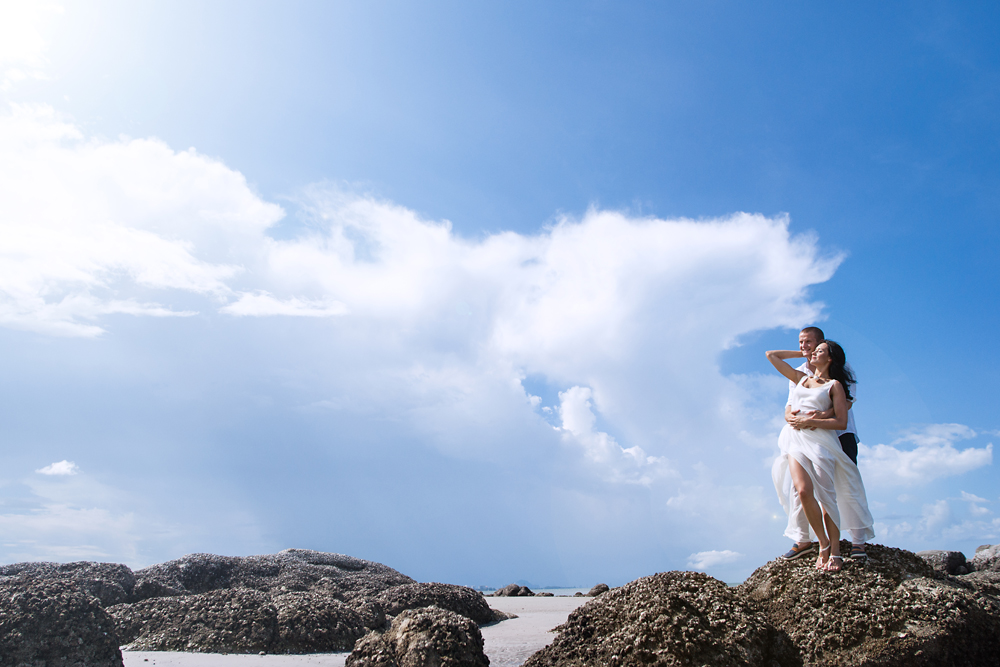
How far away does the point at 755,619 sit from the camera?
552cm

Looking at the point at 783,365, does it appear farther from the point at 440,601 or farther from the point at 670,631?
the point at 440,601

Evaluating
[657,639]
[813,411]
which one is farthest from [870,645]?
[813,411]

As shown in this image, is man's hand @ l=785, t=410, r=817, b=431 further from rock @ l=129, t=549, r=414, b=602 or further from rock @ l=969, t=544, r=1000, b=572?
rock @ l=969, t=544, r=1000, b=572

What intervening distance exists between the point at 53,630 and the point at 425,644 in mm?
4456

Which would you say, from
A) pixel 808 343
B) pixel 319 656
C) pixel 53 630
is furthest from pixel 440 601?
pixel 808 343

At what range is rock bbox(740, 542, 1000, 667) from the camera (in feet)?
17.1

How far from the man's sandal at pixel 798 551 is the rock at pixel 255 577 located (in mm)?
8827

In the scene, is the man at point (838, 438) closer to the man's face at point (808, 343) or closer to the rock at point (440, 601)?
the man's face at point (808, 343)

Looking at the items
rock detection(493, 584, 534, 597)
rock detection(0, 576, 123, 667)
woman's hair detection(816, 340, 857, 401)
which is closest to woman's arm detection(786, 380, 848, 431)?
woman's hair detection(816, 340, 857, 401)

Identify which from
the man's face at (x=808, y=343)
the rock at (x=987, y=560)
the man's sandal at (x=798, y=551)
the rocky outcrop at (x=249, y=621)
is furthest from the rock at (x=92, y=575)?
the rock at (x=987, y=560)

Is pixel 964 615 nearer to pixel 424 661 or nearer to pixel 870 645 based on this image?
pixel 870 645

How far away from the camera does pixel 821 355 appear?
6.82 meters

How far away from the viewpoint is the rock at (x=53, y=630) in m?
6.70

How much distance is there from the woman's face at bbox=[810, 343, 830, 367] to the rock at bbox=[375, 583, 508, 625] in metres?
8.45
